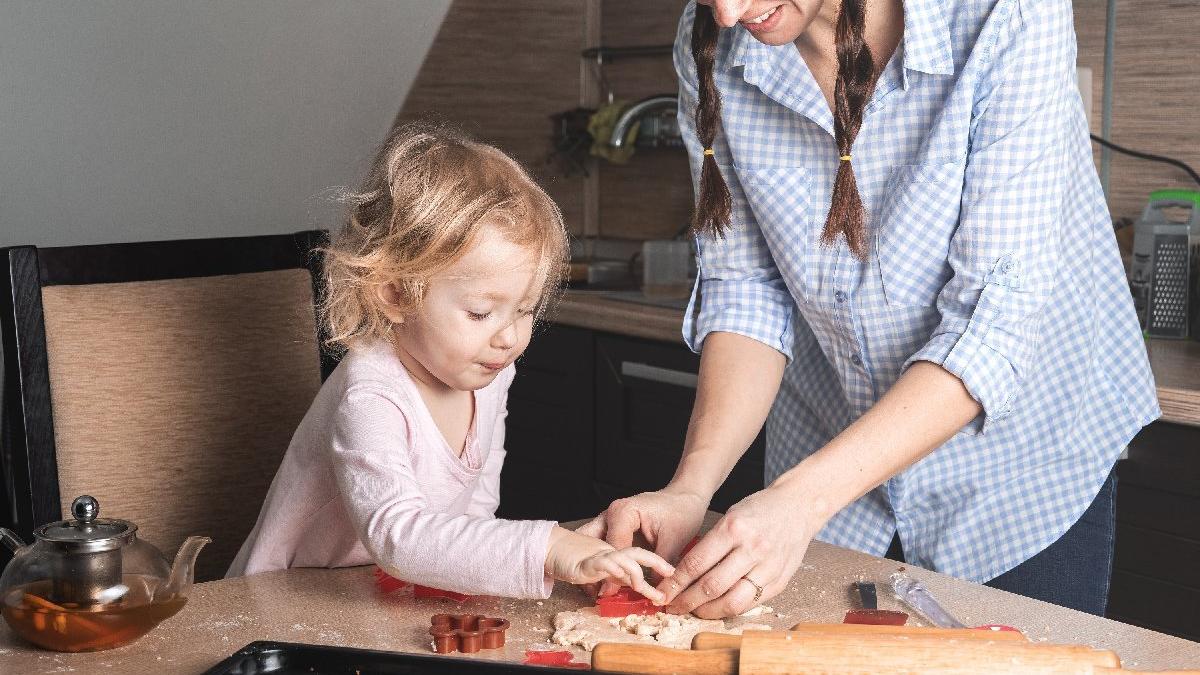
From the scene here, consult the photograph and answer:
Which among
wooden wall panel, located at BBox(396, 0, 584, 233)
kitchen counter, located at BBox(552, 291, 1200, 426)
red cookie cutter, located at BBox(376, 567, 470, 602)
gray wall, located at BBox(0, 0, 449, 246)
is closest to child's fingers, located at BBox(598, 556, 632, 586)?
red cookie cutter, located at BBox(376, 567, 470, 602)

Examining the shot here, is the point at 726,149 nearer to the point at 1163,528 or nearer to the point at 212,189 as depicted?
the point at 1163,528

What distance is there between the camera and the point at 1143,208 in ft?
7.88

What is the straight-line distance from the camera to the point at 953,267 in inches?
47.8

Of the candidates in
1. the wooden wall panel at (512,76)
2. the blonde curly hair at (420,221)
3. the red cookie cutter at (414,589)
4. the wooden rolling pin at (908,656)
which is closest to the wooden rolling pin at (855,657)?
the wooden rolling pin at (908,656)

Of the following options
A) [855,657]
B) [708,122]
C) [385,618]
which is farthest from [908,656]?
[708,122]

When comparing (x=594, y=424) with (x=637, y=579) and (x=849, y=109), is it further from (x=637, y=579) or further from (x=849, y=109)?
(x=637, y=579)

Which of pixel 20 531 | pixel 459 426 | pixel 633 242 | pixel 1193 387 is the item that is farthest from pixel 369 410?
pixel 633 242

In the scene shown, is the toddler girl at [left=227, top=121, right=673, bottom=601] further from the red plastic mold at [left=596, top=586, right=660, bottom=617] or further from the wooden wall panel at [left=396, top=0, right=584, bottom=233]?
the wooden wall panel at [left=396, top=0, right=584, bottom=233]

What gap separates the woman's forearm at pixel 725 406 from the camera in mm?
1257

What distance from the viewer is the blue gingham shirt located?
116 cm

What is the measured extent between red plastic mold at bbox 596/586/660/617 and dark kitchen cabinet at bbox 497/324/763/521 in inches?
51.9

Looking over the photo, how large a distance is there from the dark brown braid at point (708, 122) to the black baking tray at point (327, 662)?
0.74 meters

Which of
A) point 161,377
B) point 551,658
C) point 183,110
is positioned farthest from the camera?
point 183,110

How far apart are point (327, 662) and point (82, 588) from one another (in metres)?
0.25
